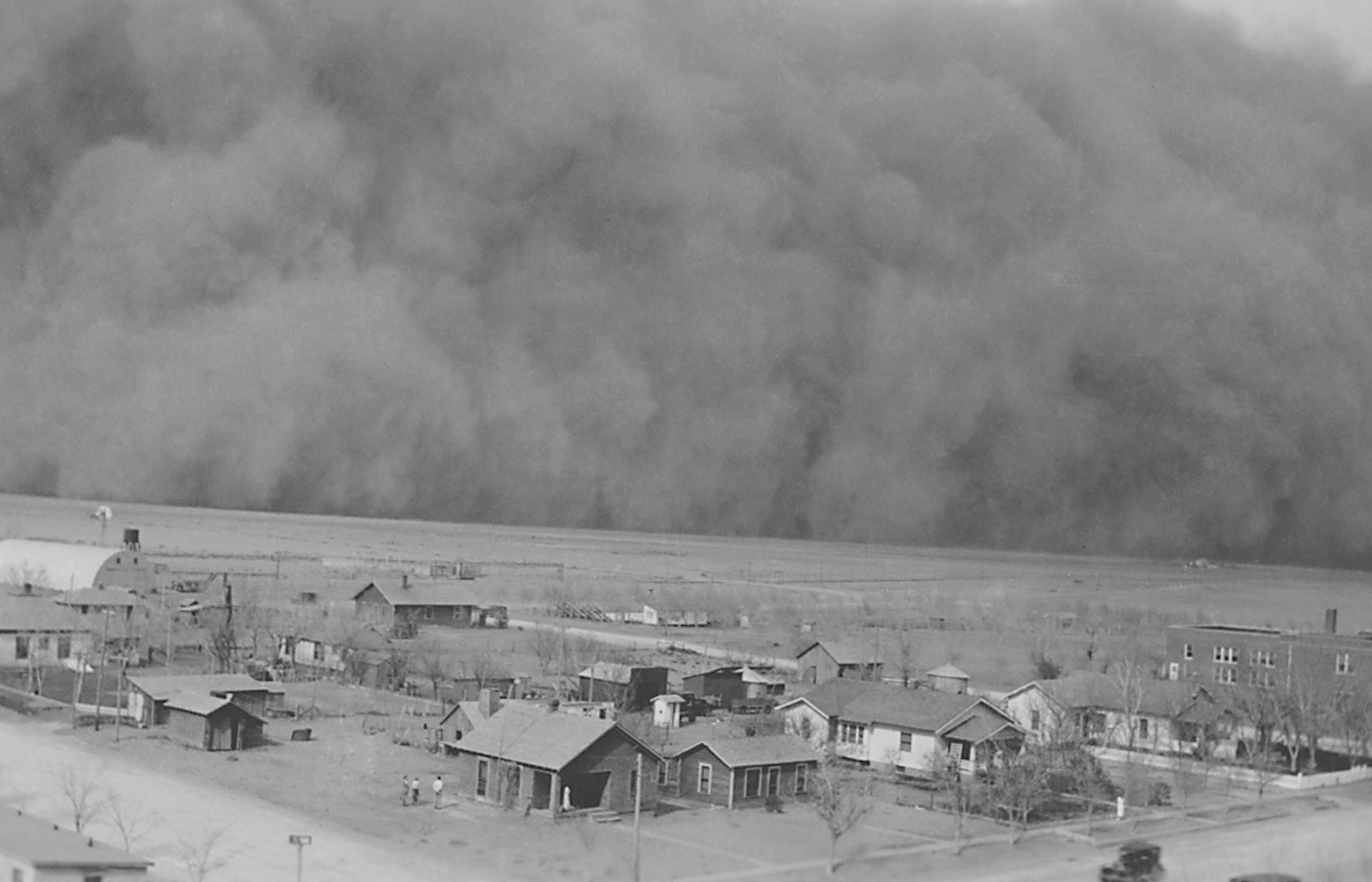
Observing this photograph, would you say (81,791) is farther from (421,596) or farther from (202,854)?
(421,596)

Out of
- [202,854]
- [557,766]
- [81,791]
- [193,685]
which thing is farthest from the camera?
[193,685]

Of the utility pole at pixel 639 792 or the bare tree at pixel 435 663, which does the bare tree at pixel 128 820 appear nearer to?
the utility pole at pixel 639 792

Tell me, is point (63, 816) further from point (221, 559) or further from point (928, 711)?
point (221, 559)

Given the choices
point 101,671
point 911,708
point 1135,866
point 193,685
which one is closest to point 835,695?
point 911,708

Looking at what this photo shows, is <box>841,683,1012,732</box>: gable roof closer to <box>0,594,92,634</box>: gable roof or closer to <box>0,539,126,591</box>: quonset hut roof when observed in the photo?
<box>0,594,92,634</box>: gable roof

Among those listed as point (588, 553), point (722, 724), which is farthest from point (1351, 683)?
point (588, 553)

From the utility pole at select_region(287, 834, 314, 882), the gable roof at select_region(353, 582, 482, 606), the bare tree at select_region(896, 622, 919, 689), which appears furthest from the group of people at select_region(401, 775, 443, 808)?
the gable roof at select_region(353, 582, 482, 606)

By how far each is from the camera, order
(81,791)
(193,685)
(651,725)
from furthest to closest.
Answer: (651,725), (193,685), (81,791)
